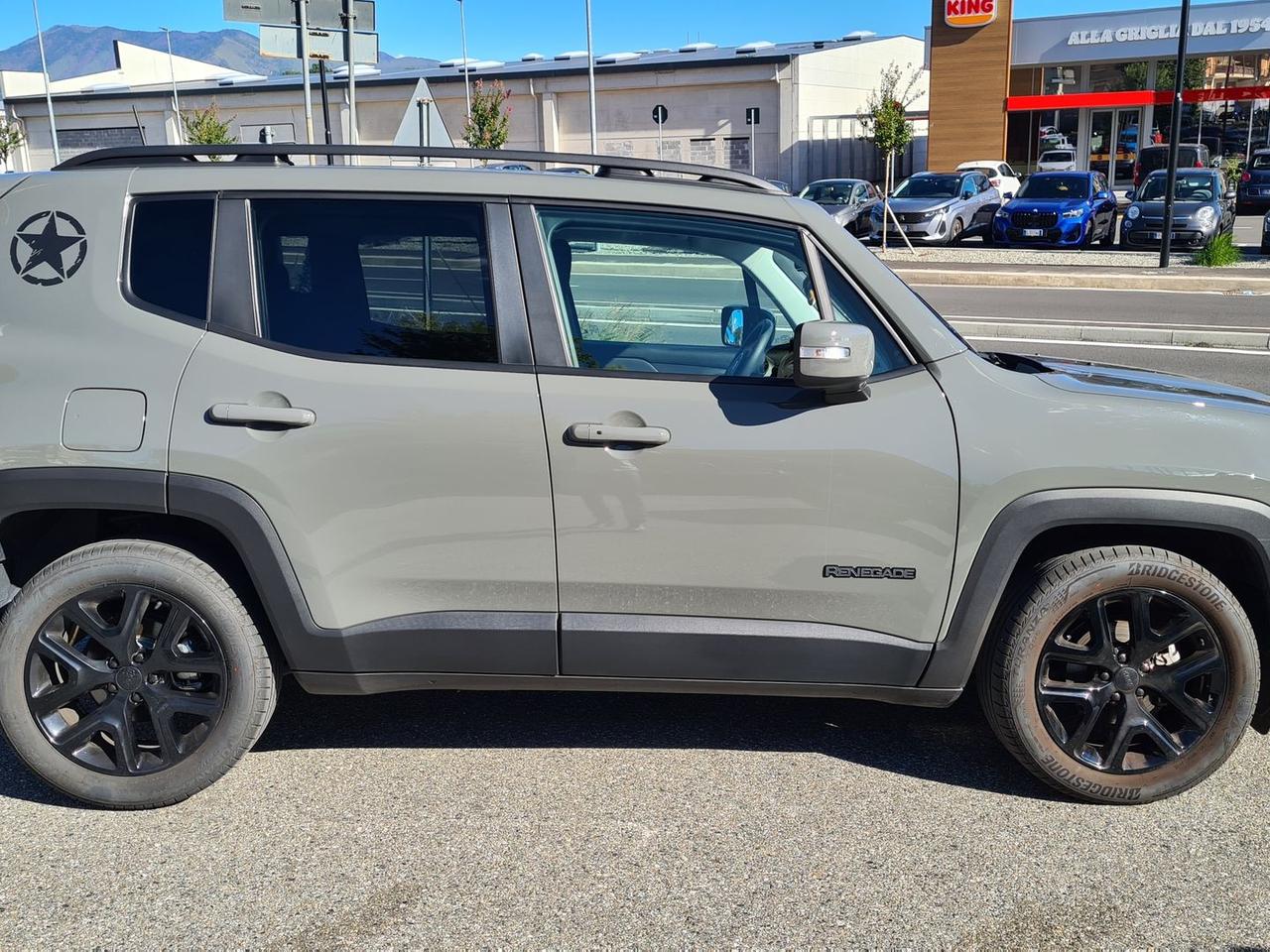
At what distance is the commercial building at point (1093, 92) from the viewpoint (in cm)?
4556

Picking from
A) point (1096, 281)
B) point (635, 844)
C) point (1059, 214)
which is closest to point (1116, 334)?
point (1096, 281)

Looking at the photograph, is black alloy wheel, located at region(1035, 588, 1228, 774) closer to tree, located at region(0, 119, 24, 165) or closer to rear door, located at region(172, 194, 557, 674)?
rear door, located at region(172, 194, 557, 674)

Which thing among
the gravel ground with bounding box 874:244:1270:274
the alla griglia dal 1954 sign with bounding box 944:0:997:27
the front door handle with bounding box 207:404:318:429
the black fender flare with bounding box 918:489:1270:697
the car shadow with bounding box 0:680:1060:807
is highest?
the alla griglia dal 1954 sign with bounding box 944:0:997:27

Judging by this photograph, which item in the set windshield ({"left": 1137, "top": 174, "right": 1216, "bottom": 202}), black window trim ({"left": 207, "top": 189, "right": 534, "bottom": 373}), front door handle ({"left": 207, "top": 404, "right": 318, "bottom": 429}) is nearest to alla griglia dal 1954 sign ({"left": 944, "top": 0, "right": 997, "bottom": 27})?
windshield ({"left": 1137, "top": 174, "right": 1216, "bottom": 202})

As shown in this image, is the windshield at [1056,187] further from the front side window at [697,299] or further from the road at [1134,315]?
the front side window at [697,299]

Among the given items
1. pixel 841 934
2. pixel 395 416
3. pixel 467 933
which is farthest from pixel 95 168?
pixel 841 934

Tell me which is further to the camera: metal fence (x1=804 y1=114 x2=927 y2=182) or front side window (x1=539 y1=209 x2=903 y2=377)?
metal fence (x1=804 y1=114 x2=927 y2=182)

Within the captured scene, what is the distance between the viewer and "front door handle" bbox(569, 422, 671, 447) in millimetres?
3252

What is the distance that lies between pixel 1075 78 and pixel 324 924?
174 ft

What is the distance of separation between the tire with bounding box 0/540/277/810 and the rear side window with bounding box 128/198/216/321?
689 mm

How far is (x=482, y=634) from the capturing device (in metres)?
3.40

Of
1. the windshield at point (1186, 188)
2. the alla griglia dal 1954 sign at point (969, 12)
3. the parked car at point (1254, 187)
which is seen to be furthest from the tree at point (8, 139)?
the parked car at point (1254, 187)

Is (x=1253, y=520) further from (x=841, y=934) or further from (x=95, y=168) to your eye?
(x=95, y=168)

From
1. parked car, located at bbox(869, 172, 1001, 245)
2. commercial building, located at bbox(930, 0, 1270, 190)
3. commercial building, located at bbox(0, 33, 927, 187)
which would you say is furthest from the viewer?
commercial building, located at bbox(0, 33, 927, 187)
